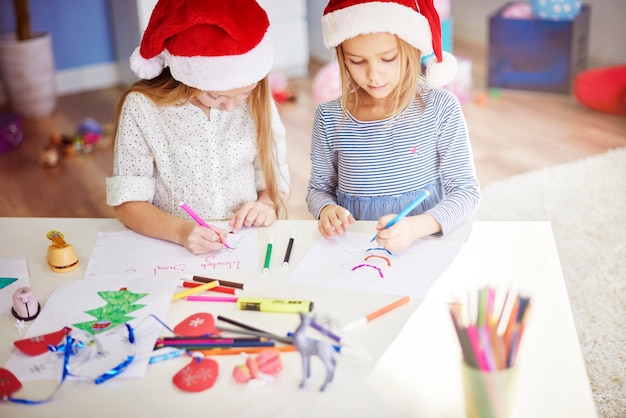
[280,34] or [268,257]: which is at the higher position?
[268,257]

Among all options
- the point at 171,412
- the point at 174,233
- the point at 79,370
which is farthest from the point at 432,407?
the point at 174,233

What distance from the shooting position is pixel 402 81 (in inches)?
53.9

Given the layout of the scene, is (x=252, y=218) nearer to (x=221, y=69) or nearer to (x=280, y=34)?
(x=221, y=69)

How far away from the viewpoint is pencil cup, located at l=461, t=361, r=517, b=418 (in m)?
0.76

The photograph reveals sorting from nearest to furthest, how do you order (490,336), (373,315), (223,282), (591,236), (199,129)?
(490,336) → (373,315) → (223,282) → (199,129) → (591,236)

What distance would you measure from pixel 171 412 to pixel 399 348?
11.6 inches

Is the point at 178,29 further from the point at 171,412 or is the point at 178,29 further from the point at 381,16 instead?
the point at 171,412

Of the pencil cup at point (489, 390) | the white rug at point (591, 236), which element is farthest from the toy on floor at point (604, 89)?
the pencil cup at point (489, 390)

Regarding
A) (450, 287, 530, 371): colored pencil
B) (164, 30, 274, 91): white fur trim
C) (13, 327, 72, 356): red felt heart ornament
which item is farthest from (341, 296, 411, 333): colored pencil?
(164, 30, 274, 91): white fur trim

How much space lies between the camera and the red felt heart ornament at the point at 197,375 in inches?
35.4

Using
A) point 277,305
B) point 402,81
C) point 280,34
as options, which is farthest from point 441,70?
point 280,34

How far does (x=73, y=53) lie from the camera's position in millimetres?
3797

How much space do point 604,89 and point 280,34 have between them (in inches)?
62.4

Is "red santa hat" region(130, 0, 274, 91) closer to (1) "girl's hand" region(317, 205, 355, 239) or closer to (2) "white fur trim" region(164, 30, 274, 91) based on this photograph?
(2) "white fur trim" region(164, 30, 274, 91)
